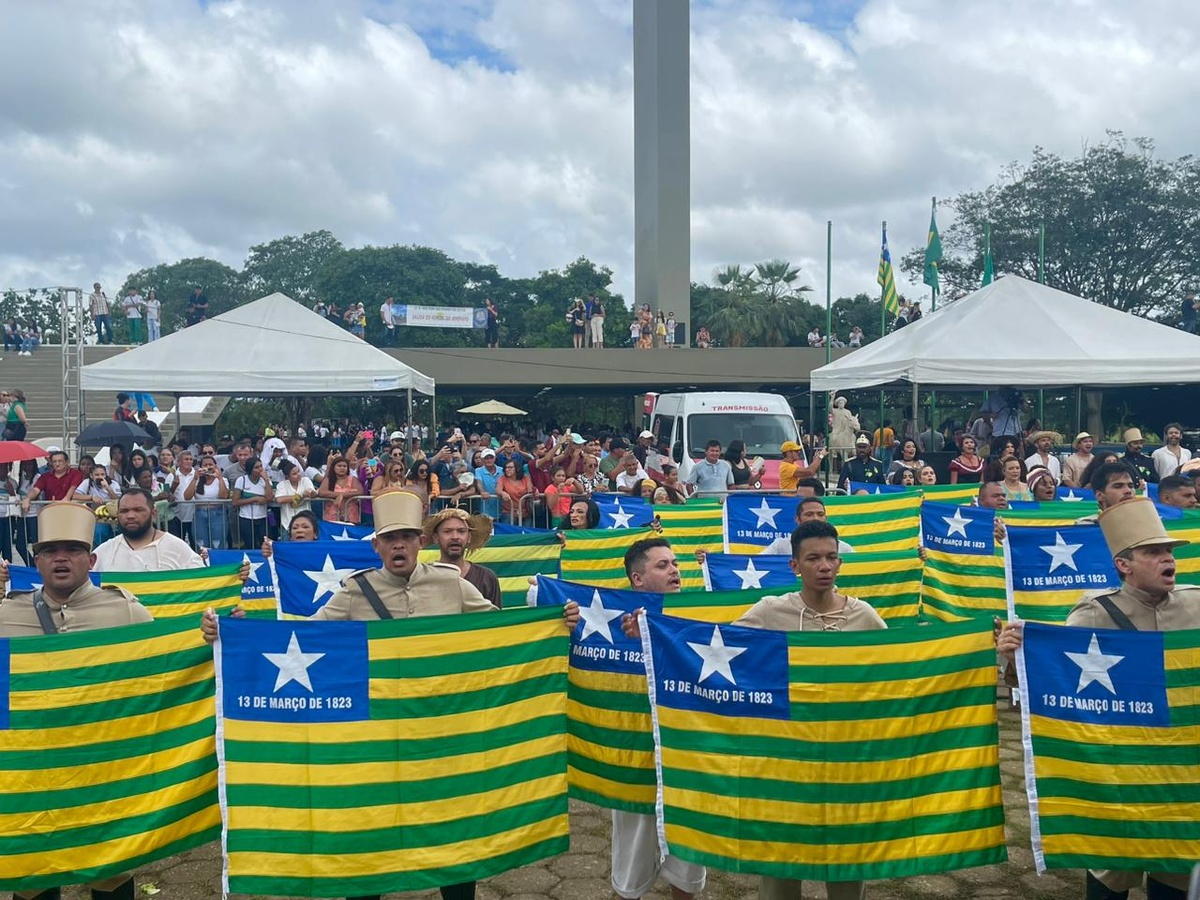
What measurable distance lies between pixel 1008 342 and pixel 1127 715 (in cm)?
1231

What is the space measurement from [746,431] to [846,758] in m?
14.0

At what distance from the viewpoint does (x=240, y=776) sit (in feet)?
15.4

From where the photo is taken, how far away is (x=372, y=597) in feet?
17.0

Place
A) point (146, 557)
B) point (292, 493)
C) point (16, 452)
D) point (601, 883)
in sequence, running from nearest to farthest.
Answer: point (601, 883) < point (146, 557) < point (292, 493) < point (16, 452)

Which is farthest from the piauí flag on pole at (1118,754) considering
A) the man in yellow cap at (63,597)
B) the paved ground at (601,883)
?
the man in yellow cap at (63,597)

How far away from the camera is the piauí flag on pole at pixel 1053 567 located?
25.7 ft

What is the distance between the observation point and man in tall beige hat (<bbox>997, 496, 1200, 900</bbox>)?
4.63 meters

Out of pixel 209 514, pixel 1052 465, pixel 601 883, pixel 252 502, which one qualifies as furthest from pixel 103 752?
pixel 1052 465

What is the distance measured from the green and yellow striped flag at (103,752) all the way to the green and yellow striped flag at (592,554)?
435cm

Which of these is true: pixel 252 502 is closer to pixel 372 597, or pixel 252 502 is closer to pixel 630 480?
pixel 630 480

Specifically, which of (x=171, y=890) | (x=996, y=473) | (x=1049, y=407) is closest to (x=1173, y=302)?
(x=1049, y=407)

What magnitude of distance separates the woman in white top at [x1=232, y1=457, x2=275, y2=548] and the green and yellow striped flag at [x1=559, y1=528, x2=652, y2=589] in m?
6.19

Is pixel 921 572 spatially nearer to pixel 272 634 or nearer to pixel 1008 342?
pixel 272 634

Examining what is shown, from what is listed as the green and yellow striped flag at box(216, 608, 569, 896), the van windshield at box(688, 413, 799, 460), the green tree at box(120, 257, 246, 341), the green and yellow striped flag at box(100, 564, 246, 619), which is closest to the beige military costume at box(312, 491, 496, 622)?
the green and yellow striped flag at box(216, 608, 569, 896)
